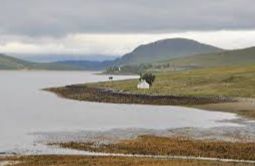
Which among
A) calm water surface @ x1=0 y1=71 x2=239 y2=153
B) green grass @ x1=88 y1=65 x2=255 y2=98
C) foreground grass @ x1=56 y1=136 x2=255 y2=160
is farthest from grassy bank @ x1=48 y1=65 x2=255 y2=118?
foreground grass @ x1=56 y1=136 x2=255 y2=160

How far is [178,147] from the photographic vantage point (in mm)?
60625

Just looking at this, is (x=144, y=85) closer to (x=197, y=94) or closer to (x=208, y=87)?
(x=208, y=87)

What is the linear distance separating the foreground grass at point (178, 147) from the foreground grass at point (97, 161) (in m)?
4.95

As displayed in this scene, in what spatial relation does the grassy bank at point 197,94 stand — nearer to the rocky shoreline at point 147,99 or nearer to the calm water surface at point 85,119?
the rocky shoreline at point 147,99

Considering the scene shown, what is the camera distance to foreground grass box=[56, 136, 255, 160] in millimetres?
55969

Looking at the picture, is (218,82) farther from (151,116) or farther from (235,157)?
(235,157)

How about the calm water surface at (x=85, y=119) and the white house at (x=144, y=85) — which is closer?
the calm water surface at (x=85, y=119)

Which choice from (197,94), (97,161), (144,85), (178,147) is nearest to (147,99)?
(197,94)

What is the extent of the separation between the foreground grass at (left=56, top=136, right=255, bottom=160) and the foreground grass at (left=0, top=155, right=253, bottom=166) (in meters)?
4.95

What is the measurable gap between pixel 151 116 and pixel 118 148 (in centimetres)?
4522

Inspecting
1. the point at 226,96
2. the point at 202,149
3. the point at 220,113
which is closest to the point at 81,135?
the point at 202,149

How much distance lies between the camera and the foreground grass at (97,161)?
49625mm

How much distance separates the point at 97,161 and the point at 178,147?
12034mm

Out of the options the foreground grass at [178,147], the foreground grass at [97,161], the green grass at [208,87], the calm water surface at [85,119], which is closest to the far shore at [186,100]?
the calm water surface at [85,119]
